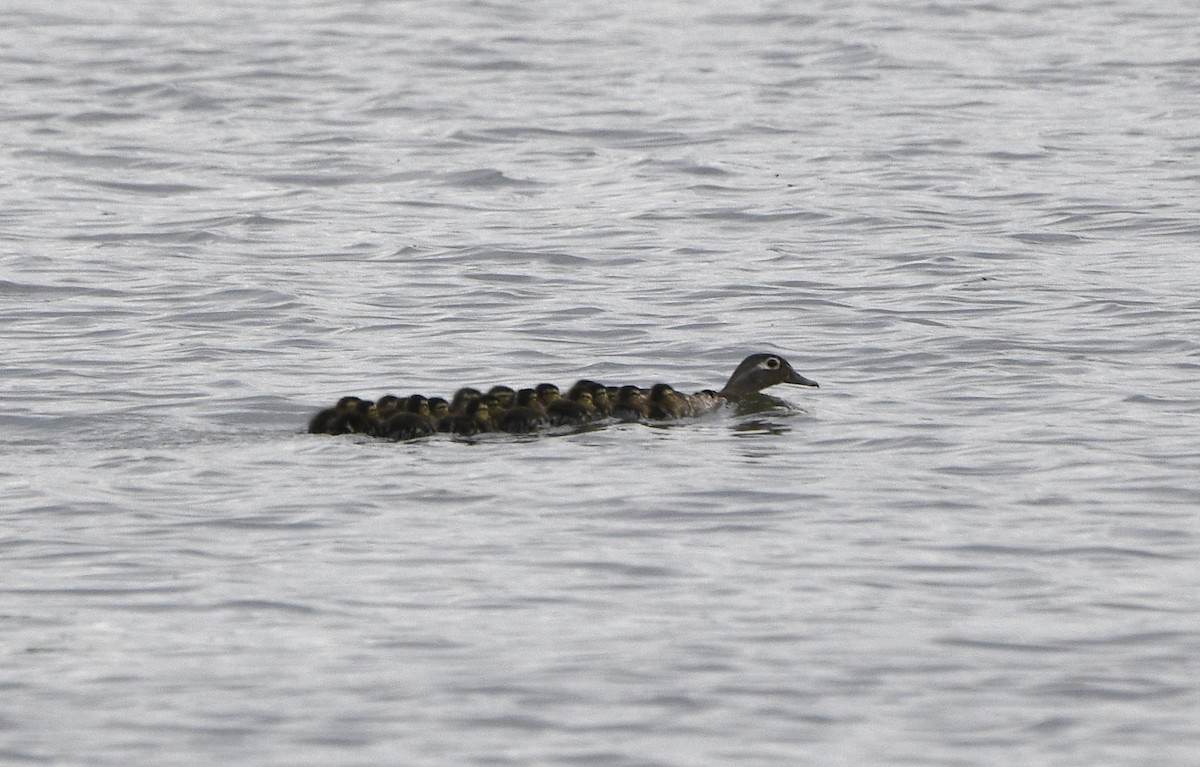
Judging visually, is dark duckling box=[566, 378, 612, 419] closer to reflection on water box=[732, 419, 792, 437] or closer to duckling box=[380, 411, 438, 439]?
reflection on water box=[732, 419, 792, 437]

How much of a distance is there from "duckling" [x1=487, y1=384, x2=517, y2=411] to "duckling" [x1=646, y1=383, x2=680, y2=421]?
71cm

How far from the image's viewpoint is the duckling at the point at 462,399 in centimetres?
1152

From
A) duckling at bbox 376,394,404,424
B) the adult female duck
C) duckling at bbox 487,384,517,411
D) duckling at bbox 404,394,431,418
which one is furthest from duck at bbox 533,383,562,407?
the adult female duck

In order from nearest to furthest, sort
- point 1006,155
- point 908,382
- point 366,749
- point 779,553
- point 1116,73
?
point 366,749
point 779,553
point 908,382
point 1006,155
point 1116,73

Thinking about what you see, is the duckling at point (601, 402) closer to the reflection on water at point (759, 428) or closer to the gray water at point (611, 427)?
the gray water at point (611, 427)

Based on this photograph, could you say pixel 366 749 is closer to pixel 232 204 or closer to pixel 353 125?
pixel 232 204

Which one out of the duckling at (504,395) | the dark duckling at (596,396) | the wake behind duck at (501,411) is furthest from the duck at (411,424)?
the dark duckling at (596,396)

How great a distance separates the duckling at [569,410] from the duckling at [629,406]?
0.61 ft

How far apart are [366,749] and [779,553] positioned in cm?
265

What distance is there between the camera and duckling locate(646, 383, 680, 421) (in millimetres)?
11891

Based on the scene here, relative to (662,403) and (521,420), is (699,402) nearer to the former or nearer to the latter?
(662,403)

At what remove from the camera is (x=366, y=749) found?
23.7 ft

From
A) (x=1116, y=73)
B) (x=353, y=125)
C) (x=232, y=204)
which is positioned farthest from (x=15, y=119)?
(x=1116, y=73)

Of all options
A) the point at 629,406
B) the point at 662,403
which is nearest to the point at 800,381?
the point at 662,403
